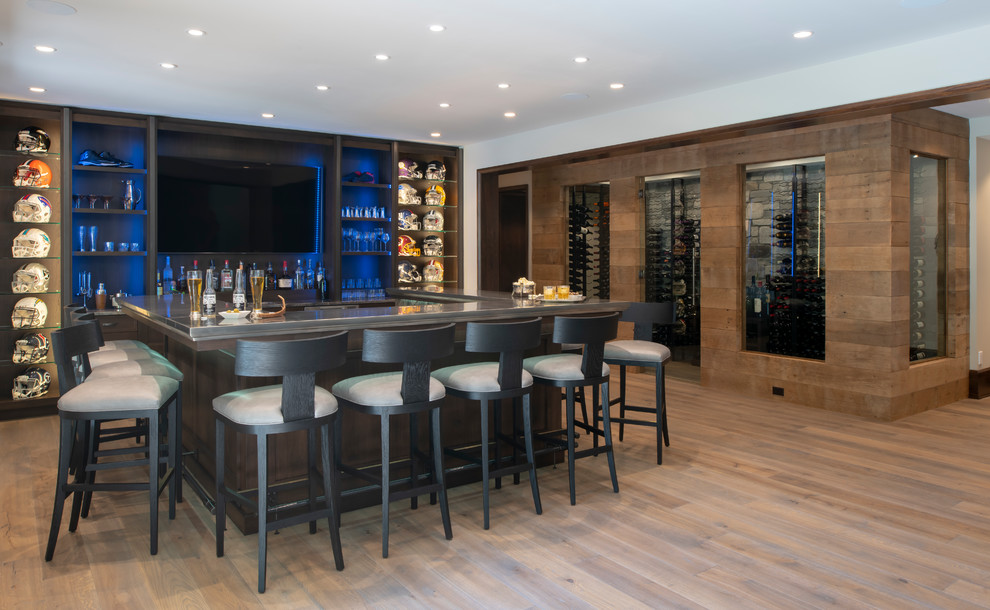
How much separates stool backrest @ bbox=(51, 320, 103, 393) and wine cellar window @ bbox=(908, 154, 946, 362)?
5.96 m

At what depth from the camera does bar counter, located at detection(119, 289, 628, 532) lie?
3.03 metres

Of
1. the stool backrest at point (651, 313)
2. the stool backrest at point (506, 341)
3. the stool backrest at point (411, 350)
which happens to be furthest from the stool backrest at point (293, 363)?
the stool backrest at point (651, 313)

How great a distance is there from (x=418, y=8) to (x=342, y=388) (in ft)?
7.03

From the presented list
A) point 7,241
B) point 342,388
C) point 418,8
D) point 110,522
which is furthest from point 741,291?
point 7,241

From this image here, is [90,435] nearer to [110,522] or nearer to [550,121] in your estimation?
[110,522]

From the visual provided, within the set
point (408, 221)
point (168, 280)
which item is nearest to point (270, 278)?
point (168, 280)

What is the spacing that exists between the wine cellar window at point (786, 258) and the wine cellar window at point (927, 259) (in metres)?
0.73

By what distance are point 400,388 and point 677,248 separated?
4894mm

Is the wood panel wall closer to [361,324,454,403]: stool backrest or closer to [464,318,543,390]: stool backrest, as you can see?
[464,318,543,390]: stool backrest

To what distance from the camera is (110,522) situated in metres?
3.28

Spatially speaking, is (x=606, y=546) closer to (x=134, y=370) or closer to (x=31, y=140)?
(x=134, y=370)

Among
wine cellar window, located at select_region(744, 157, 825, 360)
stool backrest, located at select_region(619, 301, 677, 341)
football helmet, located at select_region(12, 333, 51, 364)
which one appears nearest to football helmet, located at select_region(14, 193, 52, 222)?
football helmet, located at select_region(12, 333, 51, 364)

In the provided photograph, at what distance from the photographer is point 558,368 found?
3619 mm

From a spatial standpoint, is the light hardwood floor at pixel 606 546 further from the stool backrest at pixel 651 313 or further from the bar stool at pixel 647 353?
the stool backrest at pixel 651 313
